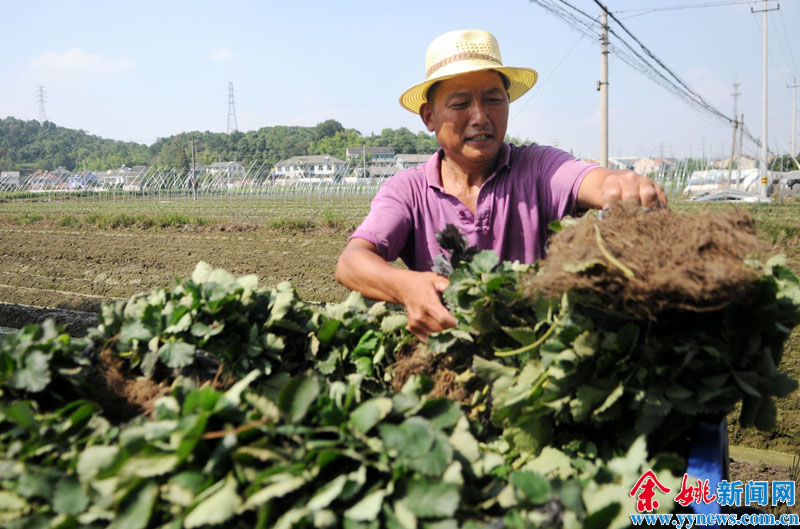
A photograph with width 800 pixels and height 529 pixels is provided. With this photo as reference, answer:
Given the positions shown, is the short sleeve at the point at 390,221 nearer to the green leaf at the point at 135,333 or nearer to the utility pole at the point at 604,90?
the green leaf at the point at 135,333

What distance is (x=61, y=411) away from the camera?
1341 millimetres

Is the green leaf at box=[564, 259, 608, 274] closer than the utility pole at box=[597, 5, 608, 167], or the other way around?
the green leaf at box=[564, 259, 608, 274]

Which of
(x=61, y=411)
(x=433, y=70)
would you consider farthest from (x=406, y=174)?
(x=61, y=411)

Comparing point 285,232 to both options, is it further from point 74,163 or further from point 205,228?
point 74,163

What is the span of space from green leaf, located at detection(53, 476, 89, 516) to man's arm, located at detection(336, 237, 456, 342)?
3.07 ft

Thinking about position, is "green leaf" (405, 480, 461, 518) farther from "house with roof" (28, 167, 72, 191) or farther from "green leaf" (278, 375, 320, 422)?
"house with roof" (28, 167, 72, 191)

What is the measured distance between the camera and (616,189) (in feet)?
6.33

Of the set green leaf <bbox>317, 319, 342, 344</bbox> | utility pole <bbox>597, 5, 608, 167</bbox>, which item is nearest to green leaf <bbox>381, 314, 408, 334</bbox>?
green leaf <bbox>317, 319, 342, 344</bbox>

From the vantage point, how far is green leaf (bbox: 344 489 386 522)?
110 centimetres

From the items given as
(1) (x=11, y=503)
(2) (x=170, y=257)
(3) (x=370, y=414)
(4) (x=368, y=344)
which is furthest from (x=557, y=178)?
(2) (x=170, y=257)

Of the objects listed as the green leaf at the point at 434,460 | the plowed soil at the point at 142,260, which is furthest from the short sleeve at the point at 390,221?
the plowed soil at the point at 142,260

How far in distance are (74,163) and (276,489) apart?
367 ft

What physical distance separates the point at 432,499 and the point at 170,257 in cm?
1130

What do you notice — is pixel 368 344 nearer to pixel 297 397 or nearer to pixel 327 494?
pixel 297 397
